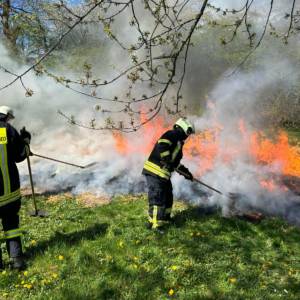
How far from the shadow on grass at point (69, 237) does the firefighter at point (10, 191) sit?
0.36 meters

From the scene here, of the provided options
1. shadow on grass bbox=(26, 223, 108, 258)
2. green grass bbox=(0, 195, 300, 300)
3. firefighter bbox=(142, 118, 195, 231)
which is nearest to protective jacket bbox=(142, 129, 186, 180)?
firefighter bbox=(142, 118, 195, 231)

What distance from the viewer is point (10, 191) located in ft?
19.6

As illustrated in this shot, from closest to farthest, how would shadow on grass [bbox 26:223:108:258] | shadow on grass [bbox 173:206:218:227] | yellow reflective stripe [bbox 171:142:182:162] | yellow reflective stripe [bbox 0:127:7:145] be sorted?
yellow reflective stripe [bbox 0:127:7:145], shadow on grass [bbox 26:223:108:258], yellow reflective stripe [bbox 171:142:182:162], shadow on grass [bbox 173:206:218:227]

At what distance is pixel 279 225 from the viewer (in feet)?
26.3

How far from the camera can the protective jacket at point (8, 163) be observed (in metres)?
5.93

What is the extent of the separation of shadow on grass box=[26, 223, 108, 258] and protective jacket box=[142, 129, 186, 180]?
4.25ft

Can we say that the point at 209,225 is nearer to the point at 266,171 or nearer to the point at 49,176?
the point at 266,171

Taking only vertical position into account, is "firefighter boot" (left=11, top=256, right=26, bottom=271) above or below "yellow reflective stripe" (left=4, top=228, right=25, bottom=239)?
below

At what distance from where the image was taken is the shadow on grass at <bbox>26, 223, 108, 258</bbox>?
6348mm

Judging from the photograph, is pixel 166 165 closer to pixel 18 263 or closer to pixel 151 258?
pixel 151 258

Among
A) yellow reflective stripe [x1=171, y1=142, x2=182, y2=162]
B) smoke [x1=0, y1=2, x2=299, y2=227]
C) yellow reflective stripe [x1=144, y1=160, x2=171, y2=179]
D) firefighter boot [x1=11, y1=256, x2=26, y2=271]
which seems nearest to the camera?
firefighter boot [x1=11, y1=256, x2=26, y2=271]

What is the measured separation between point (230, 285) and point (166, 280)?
81 centimetres

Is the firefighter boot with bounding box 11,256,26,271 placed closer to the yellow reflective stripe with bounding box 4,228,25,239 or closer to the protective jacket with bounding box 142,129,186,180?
the yellow reflective stripe with bounding box 4,228,25,239

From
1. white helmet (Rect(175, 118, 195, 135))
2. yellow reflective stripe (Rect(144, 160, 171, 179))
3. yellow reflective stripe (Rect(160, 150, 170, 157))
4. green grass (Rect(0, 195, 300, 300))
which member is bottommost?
green grass (Rect(0, 195, 300, 300))
